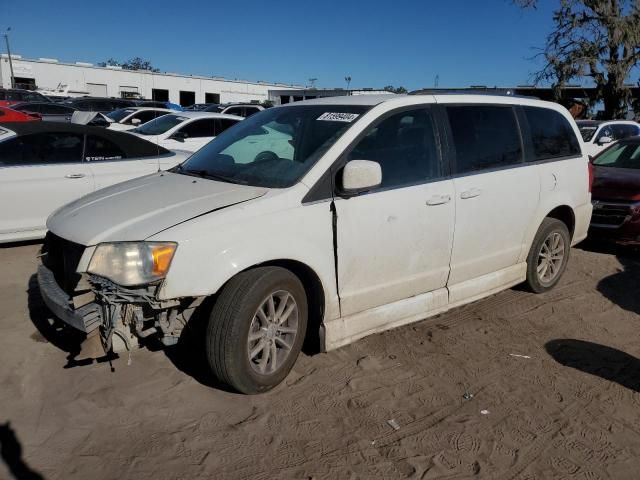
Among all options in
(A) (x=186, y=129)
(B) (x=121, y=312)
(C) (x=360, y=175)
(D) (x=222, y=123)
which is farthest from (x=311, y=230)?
(D) (x=222, y=123)

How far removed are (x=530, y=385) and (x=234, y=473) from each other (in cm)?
208

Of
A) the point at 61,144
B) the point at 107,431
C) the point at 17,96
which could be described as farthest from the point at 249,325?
the point at 17,96

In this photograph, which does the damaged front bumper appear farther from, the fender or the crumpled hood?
the crumpled hood

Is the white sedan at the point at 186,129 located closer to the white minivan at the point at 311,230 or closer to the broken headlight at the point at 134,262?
the white minivan at the point at 311,230

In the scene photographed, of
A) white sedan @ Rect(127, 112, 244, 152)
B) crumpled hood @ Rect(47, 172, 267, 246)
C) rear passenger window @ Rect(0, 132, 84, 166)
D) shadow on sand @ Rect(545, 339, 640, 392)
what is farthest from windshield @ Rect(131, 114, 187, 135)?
shadow on sand @ Rect(545, 339, 640, 392)

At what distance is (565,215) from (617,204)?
6.80ft

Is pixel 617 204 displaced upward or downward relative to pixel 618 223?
upward

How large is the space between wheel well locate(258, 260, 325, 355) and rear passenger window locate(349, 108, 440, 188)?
831mm

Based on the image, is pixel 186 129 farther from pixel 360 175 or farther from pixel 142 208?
pixel 360 175

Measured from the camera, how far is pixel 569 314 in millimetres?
5008

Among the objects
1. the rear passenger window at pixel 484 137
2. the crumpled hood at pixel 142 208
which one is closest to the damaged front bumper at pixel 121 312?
the crumpled hood at pixel 142 208

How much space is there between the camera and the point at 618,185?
734cm

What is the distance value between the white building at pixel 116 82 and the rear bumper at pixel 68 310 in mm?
46537

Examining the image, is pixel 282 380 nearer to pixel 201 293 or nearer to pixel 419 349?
pixel 201 293
